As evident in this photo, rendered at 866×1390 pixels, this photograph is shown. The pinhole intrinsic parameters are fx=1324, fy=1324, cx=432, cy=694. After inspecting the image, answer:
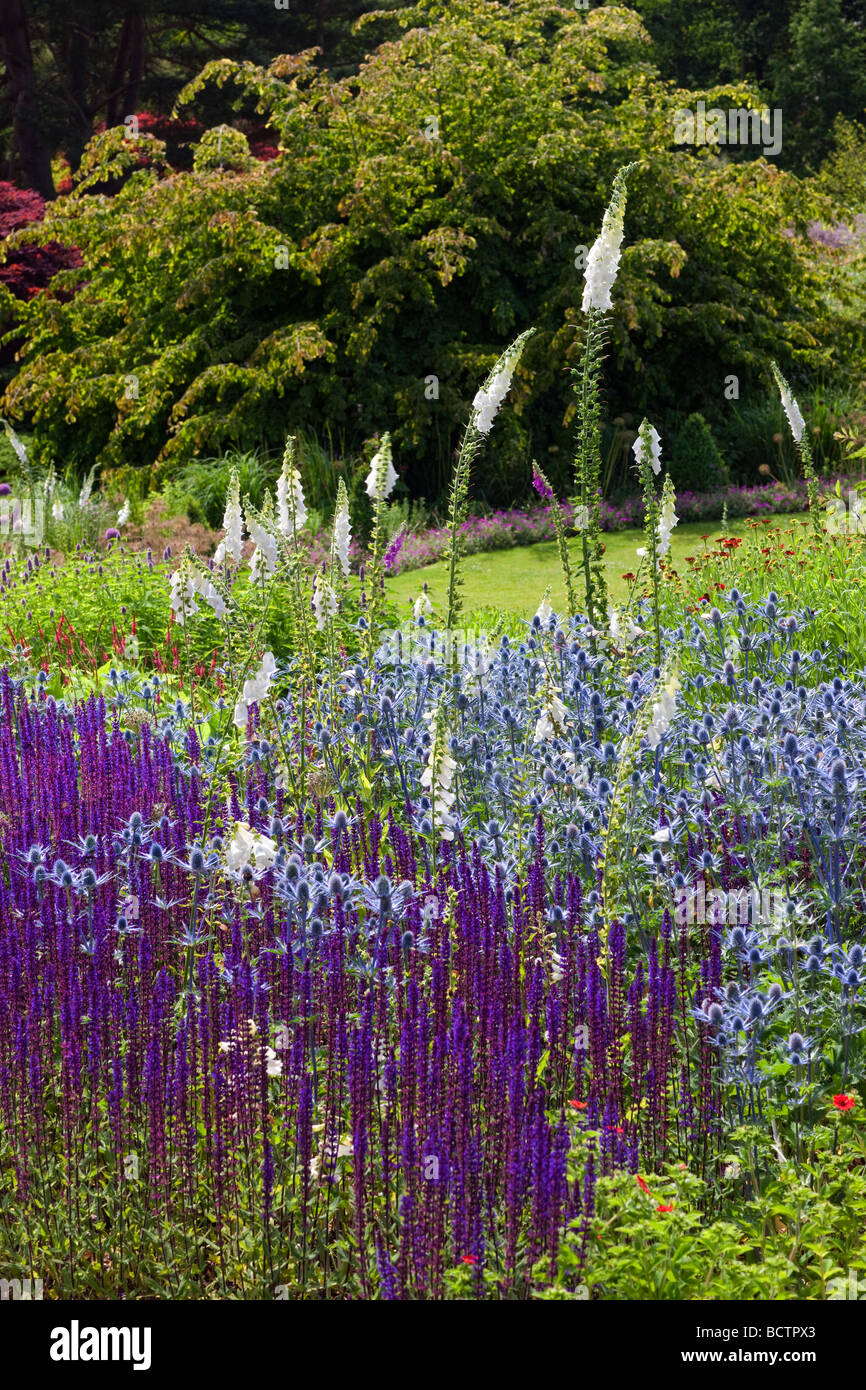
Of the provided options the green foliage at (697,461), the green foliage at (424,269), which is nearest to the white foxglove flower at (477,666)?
the green foliage at (424,269)

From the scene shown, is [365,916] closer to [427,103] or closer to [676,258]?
[676,258]

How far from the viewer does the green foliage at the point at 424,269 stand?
41.5 ft

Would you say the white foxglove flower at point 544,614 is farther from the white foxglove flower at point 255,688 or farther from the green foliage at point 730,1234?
the green foliage at point 730,1234

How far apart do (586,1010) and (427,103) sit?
43.7 ft

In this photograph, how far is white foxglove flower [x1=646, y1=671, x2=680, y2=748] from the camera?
3164 mm

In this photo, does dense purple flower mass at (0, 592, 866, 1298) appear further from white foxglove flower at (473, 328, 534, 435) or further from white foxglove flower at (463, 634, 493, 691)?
white foxglove flower at (473, 328, 534, 435)

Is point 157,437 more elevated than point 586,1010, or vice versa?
point 157,437

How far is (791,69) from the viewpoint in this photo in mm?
35719

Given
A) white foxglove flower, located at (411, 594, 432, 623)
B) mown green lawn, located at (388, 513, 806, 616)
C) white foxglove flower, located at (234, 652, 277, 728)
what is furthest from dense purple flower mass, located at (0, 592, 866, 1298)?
mown green lawn, located at (388, 513, 806, 616)

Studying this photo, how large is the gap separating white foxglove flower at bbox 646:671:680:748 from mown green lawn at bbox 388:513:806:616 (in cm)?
546

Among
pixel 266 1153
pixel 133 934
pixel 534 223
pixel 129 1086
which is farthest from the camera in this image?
pixel 534 223

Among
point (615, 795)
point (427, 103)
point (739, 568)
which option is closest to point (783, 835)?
point (615, 795)

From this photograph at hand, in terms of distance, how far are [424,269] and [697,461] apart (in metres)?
3.35

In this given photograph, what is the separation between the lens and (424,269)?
43.6 feet
